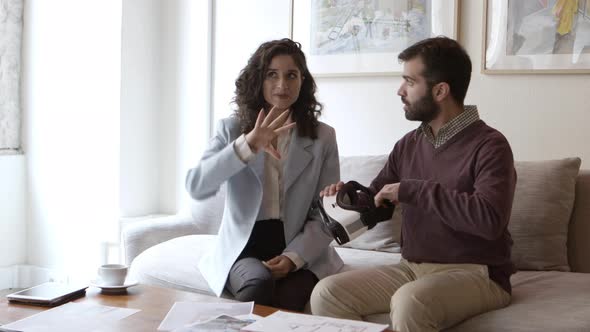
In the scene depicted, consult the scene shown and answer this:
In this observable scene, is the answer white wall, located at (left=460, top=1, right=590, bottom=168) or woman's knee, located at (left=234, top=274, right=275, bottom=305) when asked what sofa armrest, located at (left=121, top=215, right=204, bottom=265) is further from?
white wall, located at (left=460, top=1, right=590, bottom=168)

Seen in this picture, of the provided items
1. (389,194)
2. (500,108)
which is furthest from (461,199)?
(500,108)

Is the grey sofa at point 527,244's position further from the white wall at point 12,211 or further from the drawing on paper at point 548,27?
the white wall at point 12,211

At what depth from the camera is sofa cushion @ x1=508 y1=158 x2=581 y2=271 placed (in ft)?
8.47

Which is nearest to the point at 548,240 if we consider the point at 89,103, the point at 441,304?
the point at 441,304

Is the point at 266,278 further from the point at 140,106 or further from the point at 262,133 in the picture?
the point at 140,106

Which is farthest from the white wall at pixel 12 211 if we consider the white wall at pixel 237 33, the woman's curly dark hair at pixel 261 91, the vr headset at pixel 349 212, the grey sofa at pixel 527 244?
the vr headset at pixel 349 212

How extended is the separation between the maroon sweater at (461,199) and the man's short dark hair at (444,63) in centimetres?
15

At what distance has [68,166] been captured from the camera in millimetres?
3947

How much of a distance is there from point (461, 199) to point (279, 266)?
65cm

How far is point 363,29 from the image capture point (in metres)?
3.36

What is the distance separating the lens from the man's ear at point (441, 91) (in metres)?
2.26

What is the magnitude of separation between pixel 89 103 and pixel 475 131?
7.65 feet

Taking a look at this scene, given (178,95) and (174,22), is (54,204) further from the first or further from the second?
(174,22)

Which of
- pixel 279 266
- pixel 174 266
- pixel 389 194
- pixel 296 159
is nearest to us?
pixel 389 194
